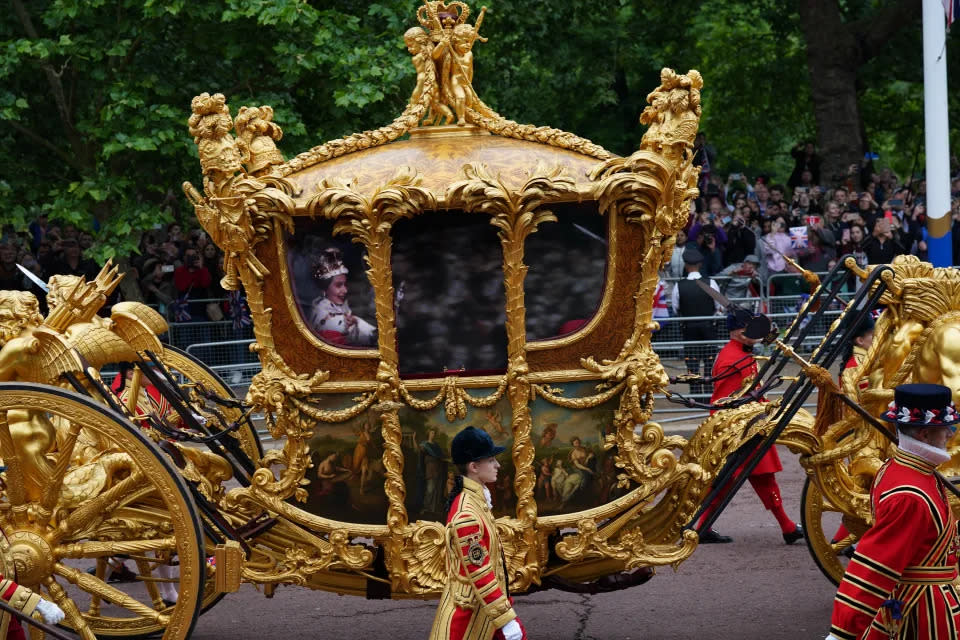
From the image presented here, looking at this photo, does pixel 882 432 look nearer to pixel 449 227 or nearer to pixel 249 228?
pixel 449 227

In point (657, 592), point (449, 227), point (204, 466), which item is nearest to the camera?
point (449, 227)

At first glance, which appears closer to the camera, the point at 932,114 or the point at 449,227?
the point at 449,227

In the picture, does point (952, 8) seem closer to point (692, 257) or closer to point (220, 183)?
point (692, 257)

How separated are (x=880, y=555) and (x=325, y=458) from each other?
9.89ft

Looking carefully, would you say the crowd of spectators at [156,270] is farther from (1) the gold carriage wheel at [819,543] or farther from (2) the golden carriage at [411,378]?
(1) the gold carriage wheel at [819,543]

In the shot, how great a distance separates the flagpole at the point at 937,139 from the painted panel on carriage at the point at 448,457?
674cm

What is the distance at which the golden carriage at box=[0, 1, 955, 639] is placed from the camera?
684 cm

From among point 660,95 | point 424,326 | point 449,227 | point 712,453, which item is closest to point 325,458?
point 424,326

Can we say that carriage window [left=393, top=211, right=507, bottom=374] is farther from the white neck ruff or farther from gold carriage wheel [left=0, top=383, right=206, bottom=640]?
the white neck ruff

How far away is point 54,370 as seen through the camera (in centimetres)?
712

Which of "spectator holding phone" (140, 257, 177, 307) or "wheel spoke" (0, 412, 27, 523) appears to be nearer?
"wheel spoke" (0, 412, 27, 523)

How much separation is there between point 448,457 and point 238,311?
24.1ft

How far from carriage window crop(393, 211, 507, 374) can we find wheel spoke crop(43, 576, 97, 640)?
196cm

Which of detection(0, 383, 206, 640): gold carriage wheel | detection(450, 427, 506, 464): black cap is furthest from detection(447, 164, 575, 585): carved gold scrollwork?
detection(0, 383, 206, 640): gold carriage wheel
